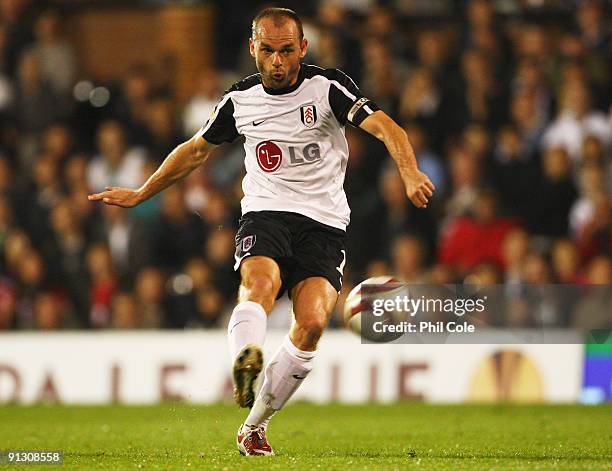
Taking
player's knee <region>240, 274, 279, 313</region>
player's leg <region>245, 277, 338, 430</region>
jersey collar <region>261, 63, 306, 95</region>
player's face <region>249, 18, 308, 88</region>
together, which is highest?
player's face <region>249, 18, 308, 88</region>

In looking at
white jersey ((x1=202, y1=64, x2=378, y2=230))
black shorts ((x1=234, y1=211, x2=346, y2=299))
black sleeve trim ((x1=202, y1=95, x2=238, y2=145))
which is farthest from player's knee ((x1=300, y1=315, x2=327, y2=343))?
black sleeve trim ((x1=202, y1=95, x2=238, y2=145))

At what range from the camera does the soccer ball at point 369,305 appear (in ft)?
26.6

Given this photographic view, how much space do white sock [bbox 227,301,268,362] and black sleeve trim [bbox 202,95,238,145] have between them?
3.99 feet

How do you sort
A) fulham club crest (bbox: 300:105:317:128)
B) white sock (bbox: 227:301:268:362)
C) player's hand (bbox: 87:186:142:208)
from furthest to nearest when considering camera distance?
player's hand (bbox: 87:186:142:208), fulham club crest (bbox: 300:105:317:128), white sock (bbox: 227:301:268:362)

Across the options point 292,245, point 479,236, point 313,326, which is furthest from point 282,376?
point 479,236

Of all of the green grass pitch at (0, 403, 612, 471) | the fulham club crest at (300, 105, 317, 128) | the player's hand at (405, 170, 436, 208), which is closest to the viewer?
the player's hand at (405, 170, 436, 208)

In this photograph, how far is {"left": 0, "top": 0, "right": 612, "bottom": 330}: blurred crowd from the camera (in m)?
13.1

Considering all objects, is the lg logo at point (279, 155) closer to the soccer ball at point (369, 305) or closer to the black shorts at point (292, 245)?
the black shorts at point (292, 245)

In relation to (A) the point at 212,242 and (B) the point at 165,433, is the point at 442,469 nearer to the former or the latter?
(B) the point at 165,433

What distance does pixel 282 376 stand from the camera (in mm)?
7242

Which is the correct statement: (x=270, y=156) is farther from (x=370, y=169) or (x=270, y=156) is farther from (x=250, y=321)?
(x=370, y=169)

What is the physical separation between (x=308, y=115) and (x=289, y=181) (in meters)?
0.38

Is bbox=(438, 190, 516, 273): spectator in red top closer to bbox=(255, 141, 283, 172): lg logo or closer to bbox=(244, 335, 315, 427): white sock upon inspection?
bbox=(255, 141, 283, 172): lg logo

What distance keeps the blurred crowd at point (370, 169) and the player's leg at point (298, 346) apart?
17.1 feet
